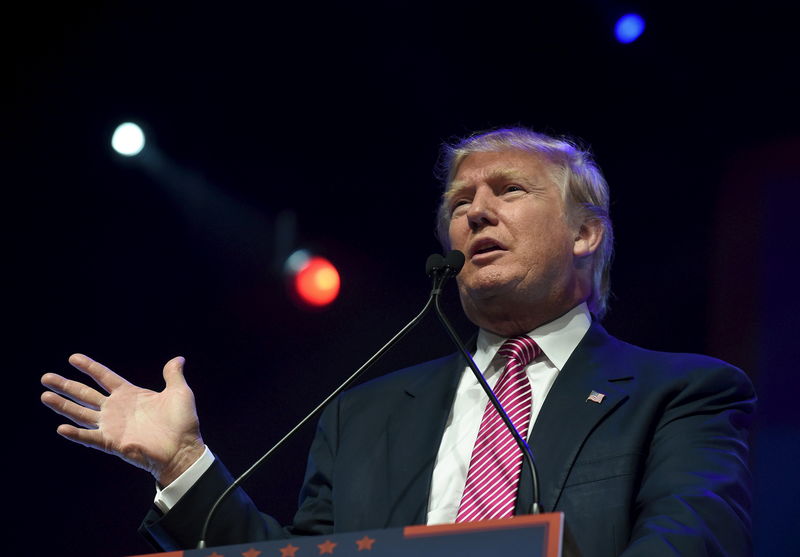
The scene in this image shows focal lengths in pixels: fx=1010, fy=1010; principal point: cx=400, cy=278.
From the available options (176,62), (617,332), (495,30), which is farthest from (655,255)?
(176,62)

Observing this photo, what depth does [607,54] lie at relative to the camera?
3252mm

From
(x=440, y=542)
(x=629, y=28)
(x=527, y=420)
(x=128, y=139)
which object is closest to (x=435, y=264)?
(x=527, y=420)

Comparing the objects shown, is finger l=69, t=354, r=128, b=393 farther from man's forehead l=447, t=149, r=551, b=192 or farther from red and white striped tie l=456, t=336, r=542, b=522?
man's forehead l=447, t=149, r=551, b=192

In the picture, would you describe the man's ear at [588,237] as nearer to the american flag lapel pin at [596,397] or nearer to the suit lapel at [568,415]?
the suit lapel at [568,415]

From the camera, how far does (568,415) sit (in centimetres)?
213

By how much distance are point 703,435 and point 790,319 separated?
1006mm

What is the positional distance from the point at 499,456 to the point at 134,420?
76 cm

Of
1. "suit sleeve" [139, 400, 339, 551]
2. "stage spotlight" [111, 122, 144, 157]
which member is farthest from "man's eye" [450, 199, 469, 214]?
"stage spotlight" [111, 122, 144, 157]

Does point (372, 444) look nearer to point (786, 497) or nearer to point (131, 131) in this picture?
point (786, 497)

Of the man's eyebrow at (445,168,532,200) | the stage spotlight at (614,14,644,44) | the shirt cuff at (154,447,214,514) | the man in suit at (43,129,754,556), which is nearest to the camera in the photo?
the man in suit at (43,129,754,556)

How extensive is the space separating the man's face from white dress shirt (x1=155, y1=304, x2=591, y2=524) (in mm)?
78

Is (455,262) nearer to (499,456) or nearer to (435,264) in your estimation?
(435,264)

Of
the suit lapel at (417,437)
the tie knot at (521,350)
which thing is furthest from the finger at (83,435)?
the tie knot at (521,350)

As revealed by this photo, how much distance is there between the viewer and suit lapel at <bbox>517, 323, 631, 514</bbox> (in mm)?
2021
